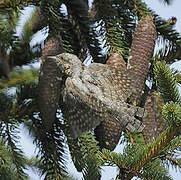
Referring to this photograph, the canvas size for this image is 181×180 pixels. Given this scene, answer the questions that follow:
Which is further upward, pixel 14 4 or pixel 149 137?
pixel 14 4

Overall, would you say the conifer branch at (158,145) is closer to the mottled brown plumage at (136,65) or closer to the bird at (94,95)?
the bird at (94,95)

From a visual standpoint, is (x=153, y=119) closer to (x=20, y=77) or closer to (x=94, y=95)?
(x=94, y=95)

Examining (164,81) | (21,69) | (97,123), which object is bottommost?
(21,69)

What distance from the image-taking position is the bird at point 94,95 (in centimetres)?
130

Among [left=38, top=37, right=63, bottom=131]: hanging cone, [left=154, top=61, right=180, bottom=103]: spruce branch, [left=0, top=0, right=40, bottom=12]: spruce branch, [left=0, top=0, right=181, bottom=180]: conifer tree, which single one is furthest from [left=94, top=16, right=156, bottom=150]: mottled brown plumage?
[left=154, top=61, right=180, bottom=103]: spruce branch

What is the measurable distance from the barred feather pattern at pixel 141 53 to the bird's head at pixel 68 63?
0.46 feet

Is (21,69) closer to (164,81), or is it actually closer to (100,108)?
(100,108)

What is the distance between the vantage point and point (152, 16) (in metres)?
1.63

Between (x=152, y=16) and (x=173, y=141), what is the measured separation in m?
0.68

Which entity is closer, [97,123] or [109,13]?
[97,123]

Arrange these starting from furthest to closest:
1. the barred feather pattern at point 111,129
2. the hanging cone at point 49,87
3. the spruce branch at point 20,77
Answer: the spruce branch at point 20,77 < the hanging cone at point 49,87 < the barred feather pattern at point 111,129

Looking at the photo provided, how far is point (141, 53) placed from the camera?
58.7 inches

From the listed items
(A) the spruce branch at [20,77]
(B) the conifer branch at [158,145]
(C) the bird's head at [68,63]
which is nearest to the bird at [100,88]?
(C) the bird's head at [68,63]

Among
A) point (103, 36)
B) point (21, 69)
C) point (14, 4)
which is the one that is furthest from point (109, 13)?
point (21, 69)
